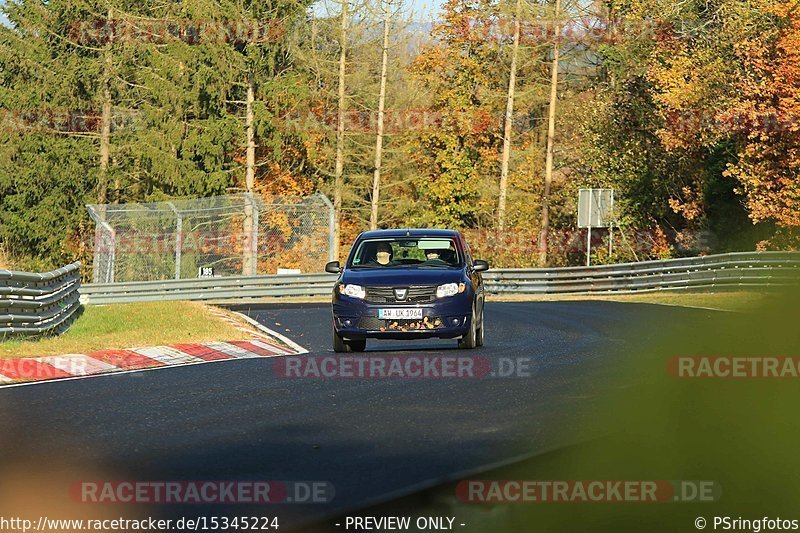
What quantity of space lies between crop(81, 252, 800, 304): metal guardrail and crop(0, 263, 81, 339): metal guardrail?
14595mm

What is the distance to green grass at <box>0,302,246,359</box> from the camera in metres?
16.2

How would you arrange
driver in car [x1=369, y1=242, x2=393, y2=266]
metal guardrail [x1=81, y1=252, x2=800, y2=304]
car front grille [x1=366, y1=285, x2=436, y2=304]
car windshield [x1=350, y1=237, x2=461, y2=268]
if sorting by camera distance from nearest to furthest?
car front grille [x1=366, y1=285, x2=436, y2=304] < car windshield [x1=350, y1=237, x2=461, y2=268] < driver in car [x1=369, y1=242, x2=393, y2=266] < metal guardrail [x1=81, y1=252, x2=800, y2=304]

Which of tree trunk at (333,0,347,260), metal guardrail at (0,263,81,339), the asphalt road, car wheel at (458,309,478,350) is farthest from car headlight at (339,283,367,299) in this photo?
tree trunk at (333,0,347,260)

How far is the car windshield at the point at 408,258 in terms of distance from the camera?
1720 centimetres

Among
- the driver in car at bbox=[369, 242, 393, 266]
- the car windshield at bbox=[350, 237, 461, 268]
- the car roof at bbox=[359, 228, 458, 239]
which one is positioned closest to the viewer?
the car windshield at bbox=[350, 237, 461, 268]

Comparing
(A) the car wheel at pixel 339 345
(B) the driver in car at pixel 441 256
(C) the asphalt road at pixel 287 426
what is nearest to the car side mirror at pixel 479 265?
(B) the driver in car at pixel 441 256

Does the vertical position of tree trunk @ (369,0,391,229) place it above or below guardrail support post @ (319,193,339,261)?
above

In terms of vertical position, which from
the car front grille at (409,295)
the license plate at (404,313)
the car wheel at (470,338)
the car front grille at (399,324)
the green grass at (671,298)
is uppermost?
the car front grille at (409,295)

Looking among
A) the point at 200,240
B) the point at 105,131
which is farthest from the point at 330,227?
the point at 105,131

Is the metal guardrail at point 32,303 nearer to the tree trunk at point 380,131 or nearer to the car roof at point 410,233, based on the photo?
the car roof at point 410,233

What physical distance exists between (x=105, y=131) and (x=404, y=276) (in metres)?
47.9

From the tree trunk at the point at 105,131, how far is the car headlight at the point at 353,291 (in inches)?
1813

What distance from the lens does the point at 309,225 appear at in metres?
35.6

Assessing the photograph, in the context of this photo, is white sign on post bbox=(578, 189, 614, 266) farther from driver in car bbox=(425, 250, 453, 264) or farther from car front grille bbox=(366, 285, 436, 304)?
car front grille bbox=(366, 285, 436, 304)
